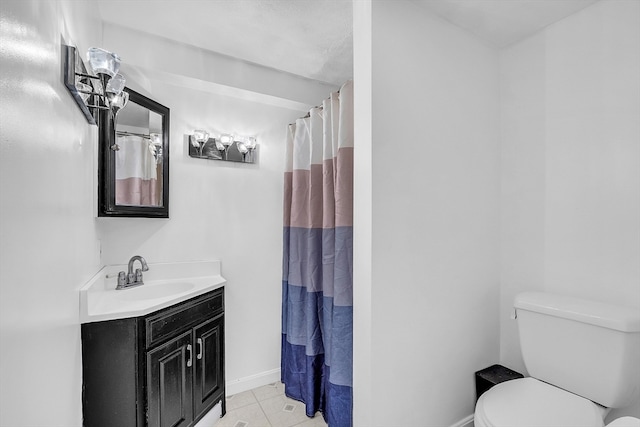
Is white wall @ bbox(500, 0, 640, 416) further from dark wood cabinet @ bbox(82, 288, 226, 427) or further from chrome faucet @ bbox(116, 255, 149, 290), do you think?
chrome faucet @ bbox(116, 255, 149, 290)

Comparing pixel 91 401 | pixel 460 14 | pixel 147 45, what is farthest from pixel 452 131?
pixel 91 401

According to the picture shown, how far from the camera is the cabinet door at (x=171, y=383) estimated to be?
1.43 metres

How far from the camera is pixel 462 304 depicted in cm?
174

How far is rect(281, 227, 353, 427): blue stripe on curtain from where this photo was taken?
1631 millimetres

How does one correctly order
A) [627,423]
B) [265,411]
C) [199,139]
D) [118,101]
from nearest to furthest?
[627,423] → [118,101] → [265,411] → [199,139]

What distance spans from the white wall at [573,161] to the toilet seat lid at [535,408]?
404 mm

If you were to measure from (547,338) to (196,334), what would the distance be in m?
1.92

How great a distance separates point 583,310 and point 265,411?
1985mm

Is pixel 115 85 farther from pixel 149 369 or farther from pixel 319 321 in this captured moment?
pixel 319 321

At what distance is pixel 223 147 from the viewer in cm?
223

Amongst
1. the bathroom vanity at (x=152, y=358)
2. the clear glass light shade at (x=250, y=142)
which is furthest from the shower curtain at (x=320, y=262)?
the bathroom vanity at (x=152, y=358)

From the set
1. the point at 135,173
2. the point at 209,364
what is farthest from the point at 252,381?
the point at 135,173

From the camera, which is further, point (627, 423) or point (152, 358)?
point (152, 358)

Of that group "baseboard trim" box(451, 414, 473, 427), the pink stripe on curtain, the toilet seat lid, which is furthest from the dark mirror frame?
"baseboard trim" box(451, 414, 473, 427)
